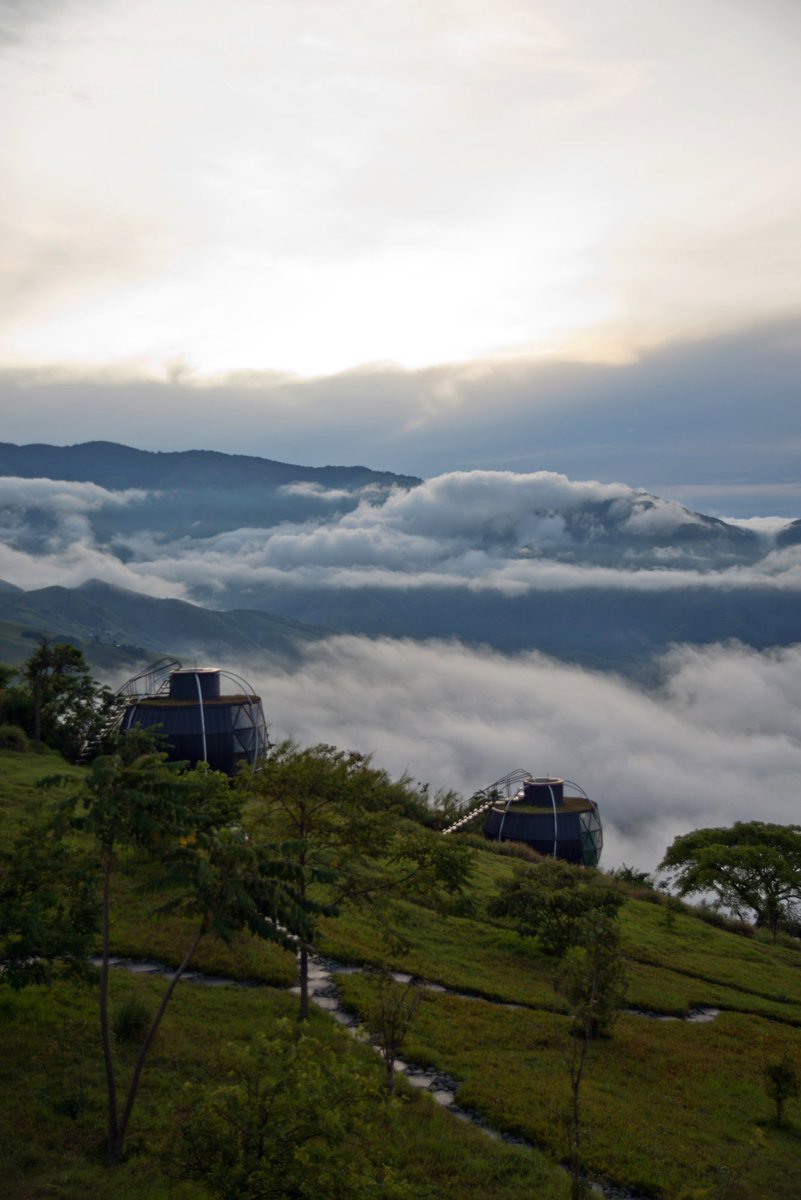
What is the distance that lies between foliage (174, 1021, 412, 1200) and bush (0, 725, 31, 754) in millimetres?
60637

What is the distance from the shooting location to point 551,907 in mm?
43469

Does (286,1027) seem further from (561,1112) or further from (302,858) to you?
(561,1112)

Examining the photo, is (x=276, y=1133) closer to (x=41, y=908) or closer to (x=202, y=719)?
(x=41, y=908)

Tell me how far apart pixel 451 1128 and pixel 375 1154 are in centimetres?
508

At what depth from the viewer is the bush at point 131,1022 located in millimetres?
24641

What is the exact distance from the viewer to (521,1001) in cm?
3544

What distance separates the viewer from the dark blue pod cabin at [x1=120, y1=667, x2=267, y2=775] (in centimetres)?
6838

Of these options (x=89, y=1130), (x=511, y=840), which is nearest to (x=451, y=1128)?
(x=89, y=1130)

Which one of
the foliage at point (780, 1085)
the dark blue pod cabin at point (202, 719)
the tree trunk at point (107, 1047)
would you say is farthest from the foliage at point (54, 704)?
the foliage at point (780, 1085)

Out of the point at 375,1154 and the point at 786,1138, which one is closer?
the point at 375,1154

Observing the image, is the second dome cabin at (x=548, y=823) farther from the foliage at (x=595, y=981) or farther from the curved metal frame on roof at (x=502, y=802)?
the foliage at (x=595, y=981)

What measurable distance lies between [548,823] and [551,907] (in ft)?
131

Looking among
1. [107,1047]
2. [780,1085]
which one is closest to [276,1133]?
[107,1047]

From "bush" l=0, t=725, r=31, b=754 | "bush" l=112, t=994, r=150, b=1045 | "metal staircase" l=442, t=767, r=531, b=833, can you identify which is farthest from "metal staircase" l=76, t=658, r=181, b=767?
"bush" l=112, t=994, r=150, b=1045
